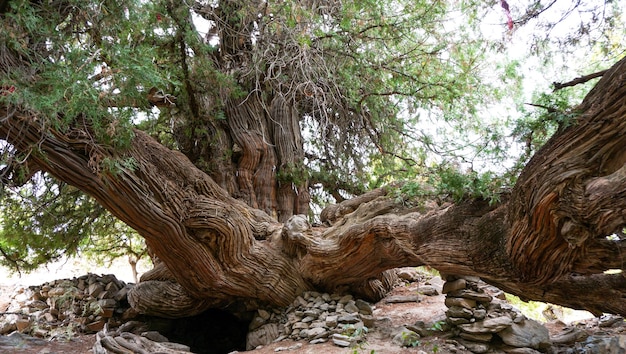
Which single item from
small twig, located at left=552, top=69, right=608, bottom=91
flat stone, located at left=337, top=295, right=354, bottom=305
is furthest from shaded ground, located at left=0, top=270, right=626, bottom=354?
small twig, located at left=552, top=69, right=608, bottom=91

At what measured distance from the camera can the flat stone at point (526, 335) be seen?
15.0ft

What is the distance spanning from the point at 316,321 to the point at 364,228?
136cm

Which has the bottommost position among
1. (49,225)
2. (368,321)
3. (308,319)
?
(368,321)

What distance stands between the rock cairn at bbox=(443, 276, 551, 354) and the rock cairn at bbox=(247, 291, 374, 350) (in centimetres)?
108

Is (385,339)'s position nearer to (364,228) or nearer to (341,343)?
(341,343)

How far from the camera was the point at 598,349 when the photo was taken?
4250 mm

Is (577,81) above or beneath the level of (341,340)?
above

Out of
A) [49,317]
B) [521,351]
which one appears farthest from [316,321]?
[49,317]

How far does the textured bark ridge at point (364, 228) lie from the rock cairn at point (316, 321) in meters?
0.22

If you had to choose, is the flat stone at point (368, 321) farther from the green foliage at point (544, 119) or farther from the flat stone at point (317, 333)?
the green foliage at point (544, 119)

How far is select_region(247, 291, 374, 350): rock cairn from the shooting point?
5305mm

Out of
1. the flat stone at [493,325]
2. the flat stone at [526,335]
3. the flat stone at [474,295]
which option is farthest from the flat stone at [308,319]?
the flat stone at [526,335]

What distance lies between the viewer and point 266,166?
8.02 metres

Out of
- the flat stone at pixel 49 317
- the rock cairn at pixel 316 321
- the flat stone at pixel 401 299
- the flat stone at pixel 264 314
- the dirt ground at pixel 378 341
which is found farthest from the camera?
the flat stone at pixel 49 317
